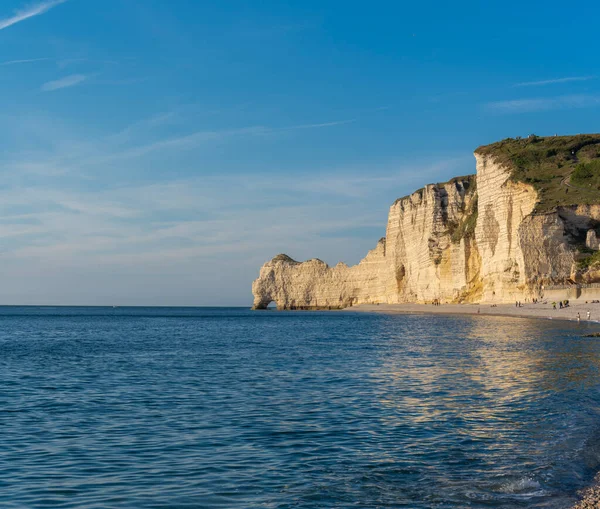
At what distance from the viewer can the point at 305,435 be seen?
11.3 meters

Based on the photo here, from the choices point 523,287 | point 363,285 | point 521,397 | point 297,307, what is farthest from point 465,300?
point 521,397

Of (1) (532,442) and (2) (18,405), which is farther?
(2) (18,405)

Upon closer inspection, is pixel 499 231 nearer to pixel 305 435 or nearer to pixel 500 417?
pixel 500 417

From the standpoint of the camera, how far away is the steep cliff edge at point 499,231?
60.3 m

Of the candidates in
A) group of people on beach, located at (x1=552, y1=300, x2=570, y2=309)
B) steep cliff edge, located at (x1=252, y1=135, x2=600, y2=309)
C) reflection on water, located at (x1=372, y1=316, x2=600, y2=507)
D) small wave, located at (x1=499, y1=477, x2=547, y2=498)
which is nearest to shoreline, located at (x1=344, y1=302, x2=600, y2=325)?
group of people on beach, located at (x1=552, y1=300, x2=570, y2=309)

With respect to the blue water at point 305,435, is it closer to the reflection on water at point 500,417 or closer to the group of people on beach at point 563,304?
the reflection on water at point 500,417

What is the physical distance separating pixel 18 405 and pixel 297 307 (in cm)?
12017

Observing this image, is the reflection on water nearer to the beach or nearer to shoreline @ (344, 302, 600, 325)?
shoreline @ (344, 302, 600, 325)

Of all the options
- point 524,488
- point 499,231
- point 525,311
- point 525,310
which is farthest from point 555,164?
point 524,488

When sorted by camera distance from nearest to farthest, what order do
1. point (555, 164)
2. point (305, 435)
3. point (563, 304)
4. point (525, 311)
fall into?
1. point (305, 435)
2. point (563, 304)
3. point (525, 311)
4. point (555, 164)

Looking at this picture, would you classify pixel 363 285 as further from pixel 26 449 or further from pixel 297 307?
pixel 26 449

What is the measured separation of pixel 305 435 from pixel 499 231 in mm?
62247

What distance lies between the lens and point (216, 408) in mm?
14125

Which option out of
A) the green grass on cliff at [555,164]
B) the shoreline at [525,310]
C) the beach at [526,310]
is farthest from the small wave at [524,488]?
the green grass on cliff at [555,164]
